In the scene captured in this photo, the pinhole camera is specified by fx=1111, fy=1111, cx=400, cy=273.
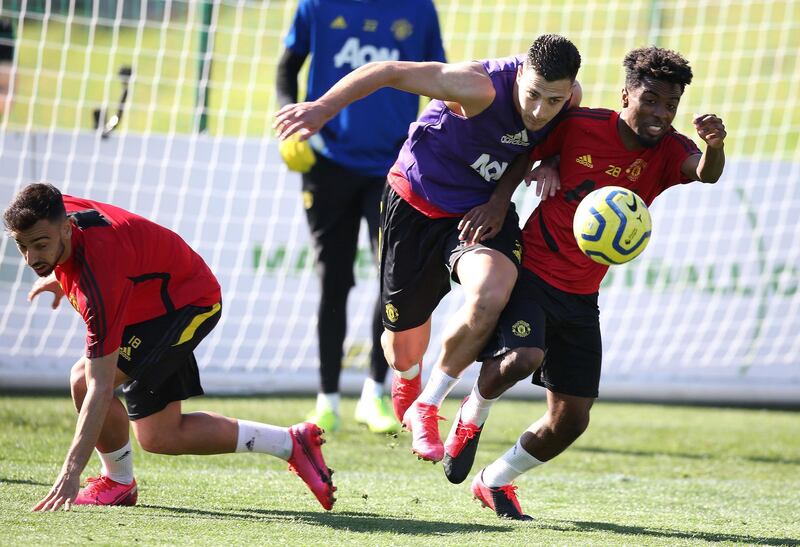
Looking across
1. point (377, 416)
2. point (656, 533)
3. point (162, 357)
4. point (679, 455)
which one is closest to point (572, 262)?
point (656, 533)

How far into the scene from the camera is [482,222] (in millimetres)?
4730

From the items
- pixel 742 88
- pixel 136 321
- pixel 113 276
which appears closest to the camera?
pixel 113 276

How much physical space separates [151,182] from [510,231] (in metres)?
4.30

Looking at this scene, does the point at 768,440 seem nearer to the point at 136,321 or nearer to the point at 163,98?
the point at 136,321

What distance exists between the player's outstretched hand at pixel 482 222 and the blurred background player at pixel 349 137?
192 centimetres

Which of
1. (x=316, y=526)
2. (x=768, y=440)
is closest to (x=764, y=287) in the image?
(x=768, y=440)

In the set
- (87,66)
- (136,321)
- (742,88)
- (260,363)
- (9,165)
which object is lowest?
(260,363)

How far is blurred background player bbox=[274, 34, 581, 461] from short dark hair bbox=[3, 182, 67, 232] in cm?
87

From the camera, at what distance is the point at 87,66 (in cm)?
897

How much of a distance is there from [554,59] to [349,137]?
2.45m

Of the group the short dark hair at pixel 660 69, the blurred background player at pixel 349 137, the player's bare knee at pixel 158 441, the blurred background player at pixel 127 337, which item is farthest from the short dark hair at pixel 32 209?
the blurred background player at pixel 349 137

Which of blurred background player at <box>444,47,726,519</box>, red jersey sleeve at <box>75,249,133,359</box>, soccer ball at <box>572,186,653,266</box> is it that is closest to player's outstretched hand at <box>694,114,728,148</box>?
blurred background player at <box>444,47,726,519</box>

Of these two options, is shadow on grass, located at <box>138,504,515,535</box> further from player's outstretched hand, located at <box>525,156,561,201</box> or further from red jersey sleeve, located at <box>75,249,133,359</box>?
player's outstretched hand, located at <box>525,156,561,201</box>

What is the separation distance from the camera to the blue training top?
673 cm
